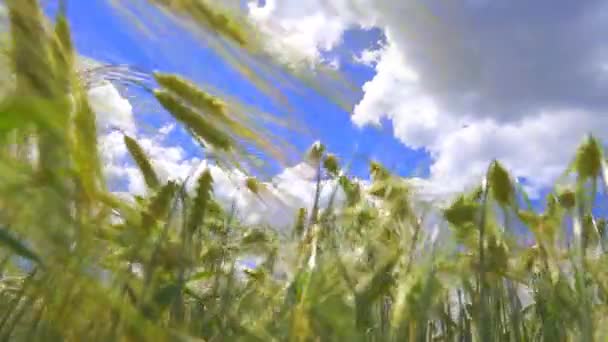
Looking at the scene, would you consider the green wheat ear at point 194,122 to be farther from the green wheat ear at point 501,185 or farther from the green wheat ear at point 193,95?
the green wheat ear at point 501,185

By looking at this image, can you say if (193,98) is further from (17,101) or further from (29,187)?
(17,101)

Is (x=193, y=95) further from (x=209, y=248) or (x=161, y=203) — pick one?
(x=209, y=248)

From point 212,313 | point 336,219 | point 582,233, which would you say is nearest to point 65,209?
point 212,313

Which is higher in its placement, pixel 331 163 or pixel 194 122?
pixel 331 163

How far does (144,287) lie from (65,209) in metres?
0.34

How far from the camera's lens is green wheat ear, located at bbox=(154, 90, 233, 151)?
118cm

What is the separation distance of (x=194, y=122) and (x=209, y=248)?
0.92 m

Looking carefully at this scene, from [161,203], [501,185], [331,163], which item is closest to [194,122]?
[161,203]

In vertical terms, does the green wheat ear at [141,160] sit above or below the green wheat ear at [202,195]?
A: above

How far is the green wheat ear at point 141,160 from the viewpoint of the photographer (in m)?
1.59

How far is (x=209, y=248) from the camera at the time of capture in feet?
6.78

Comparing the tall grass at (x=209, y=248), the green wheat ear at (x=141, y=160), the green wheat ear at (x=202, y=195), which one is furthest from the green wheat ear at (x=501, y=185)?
the green wheat ear at (x=141, y=160)

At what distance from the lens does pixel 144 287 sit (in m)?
0.94

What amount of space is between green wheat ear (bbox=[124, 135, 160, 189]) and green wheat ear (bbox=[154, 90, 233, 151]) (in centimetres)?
37
